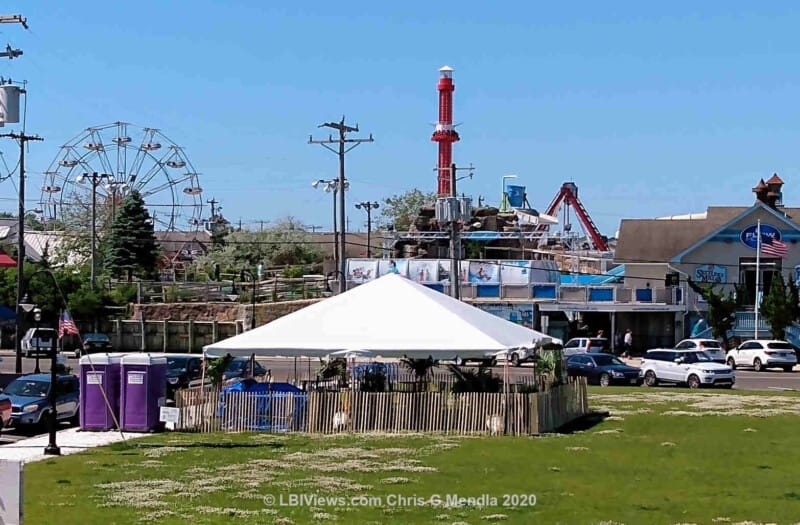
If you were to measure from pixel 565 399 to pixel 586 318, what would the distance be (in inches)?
1615

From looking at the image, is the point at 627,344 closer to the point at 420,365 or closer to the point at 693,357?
the point at 693,357

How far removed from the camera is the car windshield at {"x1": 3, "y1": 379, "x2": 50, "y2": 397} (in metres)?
29.0

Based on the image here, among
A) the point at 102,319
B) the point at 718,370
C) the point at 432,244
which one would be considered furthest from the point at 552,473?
the point at 432,244

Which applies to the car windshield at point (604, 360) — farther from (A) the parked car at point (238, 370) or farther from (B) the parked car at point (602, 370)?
(A) the parked car at point (238, 370)

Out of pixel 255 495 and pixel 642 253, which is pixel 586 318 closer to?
pixel 642 253

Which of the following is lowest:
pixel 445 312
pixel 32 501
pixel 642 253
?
pixel 32 501

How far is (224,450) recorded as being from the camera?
22.8 m

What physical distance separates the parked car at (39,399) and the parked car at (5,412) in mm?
640

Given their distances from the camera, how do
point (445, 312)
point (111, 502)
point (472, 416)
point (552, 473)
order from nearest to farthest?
1. point (111, 502)
2. point (552, 473)
3. point (472, 416)
4. point (445, 312)

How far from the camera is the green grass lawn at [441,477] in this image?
15.4 metres

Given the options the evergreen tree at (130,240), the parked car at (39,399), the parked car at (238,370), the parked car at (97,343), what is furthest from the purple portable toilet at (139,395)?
the evergreen tree at (130,240)

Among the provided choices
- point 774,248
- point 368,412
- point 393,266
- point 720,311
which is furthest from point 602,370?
point 393,266

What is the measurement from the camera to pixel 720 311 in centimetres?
6338

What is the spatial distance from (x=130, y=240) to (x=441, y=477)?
7335 centimetres
